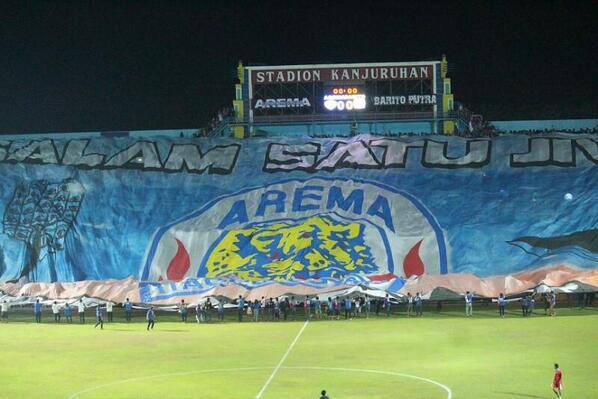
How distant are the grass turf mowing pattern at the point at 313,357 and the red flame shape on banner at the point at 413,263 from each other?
9270 mm

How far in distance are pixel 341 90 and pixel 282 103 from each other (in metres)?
5.44

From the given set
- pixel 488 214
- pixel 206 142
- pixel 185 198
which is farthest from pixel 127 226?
pixel 488 214

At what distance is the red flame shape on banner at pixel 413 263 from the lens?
2338 inches

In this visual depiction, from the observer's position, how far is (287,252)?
60.1 meters

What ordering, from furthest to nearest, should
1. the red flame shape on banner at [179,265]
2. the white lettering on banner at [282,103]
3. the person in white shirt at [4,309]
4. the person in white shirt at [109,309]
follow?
1. the white lettering on banner at [282,103]
2. the red flame shape on banner at [179,265]
3. the person in white shirt at [4,309]
4. the person in white shirt at [109,309]

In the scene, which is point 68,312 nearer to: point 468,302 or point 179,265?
point 179,265

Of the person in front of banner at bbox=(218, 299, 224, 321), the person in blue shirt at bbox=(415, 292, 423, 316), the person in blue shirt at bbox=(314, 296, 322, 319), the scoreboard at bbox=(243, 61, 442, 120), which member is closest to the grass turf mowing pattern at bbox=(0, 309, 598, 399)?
the person in blue shirt at bbox=(415, 292, 423, 316)

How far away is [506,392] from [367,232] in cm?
3603

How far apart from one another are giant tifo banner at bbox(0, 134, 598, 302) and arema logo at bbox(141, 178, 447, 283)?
112 millimetres

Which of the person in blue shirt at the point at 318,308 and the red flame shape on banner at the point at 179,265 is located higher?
the red flame shape on banner at the point at 179,265

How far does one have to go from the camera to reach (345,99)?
71938mm

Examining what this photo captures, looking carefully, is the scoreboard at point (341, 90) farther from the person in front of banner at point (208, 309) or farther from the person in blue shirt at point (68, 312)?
the person in blue shirt at point (68, 312)

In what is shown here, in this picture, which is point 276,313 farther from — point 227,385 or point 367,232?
point 227,385

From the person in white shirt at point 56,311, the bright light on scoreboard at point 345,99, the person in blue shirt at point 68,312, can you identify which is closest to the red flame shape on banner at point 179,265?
the person in blue shirt at point 68,312
